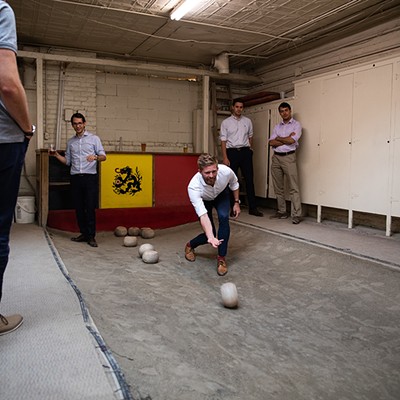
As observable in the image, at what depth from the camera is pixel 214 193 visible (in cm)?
432

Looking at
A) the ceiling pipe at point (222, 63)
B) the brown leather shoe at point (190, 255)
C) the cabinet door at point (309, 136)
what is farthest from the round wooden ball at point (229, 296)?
the ceiling pipe at point (222, 63)

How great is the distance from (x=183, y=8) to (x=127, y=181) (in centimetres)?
280

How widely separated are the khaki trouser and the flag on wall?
2075 millimetres

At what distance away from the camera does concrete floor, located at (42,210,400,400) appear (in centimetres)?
227

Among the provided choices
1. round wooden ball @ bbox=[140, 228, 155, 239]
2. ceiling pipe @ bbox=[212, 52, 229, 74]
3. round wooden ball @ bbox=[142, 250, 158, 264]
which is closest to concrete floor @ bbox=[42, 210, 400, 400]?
round wooden ball @ bbox=[142, 250, 158, 264]

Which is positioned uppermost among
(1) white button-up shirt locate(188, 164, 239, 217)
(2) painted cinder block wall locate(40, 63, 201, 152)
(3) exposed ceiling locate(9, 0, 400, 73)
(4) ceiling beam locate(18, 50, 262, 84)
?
(3) exposed ceiling locate(9, 0, 400, 73)

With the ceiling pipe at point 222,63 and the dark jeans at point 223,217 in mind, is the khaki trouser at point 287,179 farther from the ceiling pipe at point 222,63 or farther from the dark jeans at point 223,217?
the ceiling pipe at point 222,63

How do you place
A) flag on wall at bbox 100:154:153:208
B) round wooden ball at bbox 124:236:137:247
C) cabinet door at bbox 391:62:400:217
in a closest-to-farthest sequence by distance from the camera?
cabinet door at bbox 391:62:400:217
round wooden ball at bbox 124:236:137:247
flag on wall at bbox 100:154:153:208

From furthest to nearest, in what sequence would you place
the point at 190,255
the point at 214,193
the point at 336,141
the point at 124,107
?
the point at 124,107 → the point at 336,141 → the point at 190,255 → the point at 214,193

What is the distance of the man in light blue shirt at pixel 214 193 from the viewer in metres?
3.91

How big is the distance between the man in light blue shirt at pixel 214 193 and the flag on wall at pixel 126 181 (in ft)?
8.06

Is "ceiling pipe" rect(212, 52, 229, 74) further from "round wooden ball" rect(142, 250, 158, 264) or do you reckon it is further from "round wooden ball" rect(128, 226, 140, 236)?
"round wooden ball" rect(142, 250, 158, 264)

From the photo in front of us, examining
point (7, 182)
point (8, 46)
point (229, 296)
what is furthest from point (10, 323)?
point (229, 296)

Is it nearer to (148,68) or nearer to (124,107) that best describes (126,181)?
(124,107)
